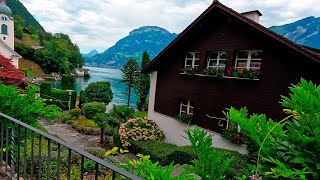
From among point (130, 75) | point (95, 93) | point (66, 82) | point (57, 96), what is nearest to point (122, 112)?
point (95, 93)

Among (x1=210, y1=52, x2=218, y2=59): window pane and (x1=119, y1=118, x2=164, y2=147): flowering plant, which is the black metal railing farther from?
(x1=210, y1=52, x2=218, y2=59): window pane

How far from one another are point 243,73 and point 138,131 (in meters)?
6.49

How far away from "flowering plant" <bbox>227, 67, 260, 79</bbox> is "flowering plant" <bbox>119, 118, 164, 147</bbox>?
570 cm

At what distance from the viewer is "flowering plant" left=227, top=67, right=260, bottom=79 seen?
30.1 ft

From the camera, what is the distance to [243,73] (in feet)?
31.2

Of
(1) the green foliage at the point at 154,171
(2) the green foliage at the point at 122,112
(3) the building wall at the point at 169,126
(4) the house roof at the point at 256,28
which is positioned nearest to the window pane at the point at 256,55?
(4) the house roof at the point at 256,28

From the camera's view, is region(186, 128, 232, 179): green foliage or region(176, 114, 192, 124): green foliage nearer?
region(186, 128, 232, 179): green foliage

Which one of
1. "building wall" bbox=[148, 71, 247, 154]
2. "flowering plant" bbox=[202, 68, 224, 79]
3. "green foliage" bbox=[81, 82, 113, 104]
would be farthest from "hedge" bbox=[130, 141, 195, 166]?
"green foliage" bbox=[81, 82, 113, 104]

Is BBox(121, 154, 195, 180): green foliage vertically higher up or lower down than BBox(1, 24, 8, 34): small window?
lower down

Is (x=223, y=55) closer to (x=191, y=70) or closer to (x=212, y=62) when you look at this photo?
(x=212, y=62)

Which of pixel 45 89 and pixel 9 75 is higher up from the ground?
pixel 9 75

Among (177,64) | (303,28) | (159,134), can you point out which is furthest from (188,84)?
(303,28)

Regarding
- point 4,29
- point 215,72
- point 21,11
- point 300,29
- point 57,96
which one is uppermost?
point 300,29

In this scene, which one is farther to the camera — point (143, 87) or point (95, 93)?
point (143, 87)
